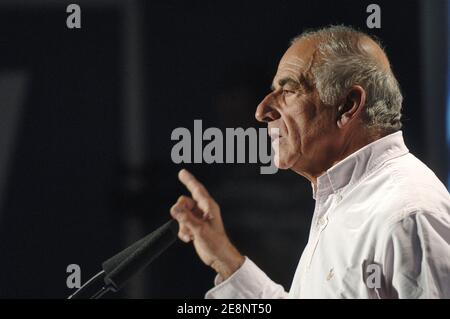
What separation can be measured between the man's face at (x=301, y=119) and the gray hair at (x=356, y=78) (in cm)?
3

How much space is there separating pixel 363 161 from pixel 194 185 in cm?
45

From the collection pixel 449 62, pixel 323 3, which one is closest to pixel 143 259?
pixel 323 3

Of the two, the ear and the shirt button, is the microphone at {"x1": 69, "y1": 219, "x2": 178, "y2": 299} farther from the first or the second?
the ear

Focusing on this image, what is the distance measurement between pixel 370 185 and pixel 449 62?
48cm

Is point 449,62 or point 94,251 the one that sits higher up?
point 449,62

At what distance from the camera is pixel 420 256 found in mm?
1436

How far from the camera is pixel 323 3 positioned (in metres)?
1.86

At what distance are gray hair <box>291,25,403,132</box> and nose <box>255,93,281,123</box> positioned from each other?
5.3 inches

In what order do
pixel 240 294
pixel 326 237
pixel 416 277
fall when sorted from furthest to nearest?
pixel 240 294, pixel 326 237, pixel 416 277

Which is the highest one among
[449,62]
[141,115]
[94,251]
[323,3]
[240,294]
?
[323,3]

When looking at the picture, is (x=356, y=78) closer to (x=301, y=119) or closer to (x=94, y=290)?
(x=301, y=119)

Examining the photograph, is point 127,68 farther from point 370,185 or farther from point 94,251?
point 370,185

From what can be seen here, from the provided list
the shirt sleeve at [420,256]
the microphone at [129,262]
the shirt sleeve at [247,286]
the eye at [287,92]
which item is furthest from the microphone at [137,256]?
the shirt sleeve at [420,256]

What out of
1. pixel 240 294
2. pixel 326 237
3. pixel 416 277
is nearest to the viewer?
pixel 416 277
